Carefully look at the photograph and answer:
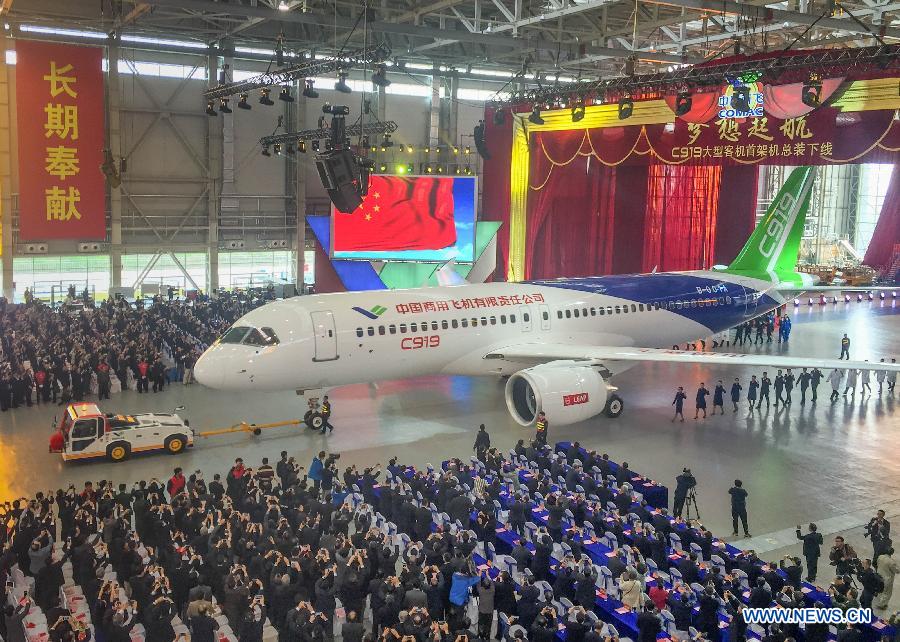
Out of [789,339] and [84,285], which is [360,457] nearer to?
[789,339]

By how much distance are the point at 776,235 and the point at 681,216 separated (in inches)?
423

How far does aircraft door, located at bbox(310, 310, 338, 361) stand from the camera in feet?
67.2

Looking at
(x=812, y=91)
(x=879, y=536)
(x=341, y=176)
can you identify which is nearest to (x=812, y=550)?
(x=879, y=536)

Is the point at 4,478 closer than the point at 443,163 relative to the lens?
Yes

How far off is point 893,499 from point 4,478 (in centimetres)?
1828

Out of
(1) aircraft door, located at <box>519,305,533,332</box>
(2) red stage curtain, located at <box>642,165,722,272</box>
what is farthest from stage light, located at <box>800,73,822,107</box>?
(2) red stage curtain, located at <box>642,165,722,272</box>

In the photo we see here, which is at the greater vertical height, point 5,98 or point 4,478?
point 5,98

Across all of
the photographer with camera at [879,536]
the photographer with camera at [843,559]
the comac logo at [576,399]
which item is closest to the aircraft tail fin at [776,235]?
the comac logo at [576,399]

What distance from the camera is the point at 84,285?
40500mm

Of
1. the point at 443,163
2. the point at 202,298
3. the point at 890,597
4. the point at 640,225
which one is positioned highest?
the point at 443,163

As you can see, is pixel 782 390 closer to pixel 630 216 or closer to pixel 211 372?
pixel 211 372

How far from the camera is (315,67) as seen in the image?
25.4m

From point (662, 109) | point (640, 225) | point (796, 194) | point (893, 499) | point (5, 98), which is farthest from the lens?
point (640, 225)

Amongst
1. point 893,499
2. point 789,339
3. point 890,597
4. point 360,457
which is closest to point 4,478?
point 360,457
